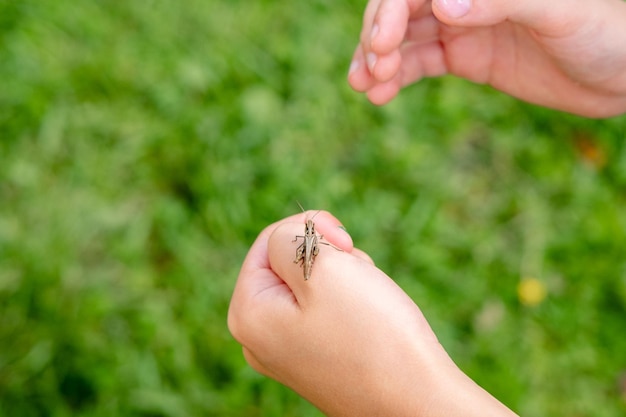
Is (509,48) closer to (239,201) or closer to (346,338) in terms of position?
(346,338)

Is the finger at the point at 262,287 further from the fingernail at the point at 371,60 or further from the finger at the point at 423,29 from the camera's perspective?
the finger at the point at 423,29

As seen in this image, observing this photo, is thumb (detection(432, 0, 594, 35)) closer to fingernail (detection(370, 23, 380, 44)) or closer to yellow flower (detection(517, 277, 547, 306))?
fingernail (detection(370, 23, 380, 44))

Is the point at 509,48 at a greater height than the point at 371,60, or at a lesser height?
greater

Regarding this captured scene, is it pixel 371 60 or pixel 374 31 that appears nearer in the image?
pixel 374 31

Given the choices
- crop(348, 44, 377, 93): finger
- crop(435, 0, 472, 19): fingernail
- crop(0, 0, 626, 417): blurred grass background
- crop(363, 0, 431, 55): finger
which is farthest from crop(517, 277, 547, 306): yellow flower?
crop(435, 0, 472, 19): fingernail

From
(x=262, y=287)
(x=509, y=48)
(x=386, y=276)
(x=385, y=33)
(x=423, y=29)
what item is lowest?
(x=262, y=287)

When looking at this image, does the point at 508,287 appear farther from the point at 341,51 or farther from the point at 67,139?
the point at 67,139

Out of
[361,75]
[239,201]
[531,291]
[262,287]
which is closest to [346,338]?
[262,287]
